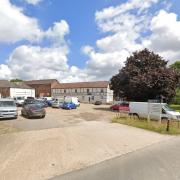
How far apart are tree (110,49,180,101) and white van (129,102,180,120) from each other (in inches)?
676

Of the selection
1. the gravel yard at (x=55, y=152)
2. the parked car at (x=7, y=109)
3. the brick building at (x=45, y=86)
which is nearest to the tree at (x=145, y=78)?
the parked car at (x=7, y=109)

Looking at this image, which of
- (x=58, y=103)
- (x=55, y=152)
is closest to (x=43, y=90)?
(x=58, y=103)

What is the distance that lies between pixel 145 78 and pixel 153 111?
20616 millimetres

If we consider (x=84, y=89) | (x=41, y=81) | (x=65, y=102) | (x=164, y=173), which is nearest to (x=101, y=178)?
(x=164, y=173)

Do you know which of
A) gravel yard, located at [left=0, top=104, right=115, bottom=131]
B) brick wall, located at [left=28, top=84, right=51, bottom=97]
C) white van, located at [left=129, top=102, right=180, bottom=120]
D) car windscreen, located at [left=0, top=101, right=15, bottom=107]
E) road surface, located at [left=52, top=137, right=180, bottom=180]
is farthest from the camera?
brick wall, located at [left=28, top=84, right=51, bottom=97]

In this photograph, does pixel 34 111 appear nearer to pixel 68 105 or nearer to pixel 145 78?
pixel 68 105

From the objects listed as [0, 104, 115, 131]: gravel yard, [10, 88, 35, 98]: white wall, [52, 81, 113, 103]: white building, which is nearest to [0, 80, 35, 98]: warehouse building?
[10, 88, 35, 98]: white wall

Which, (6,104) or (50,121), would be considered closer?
(50,121)

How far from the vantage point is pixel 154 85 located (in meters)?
45.5

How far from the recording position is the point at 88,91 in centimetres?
10375

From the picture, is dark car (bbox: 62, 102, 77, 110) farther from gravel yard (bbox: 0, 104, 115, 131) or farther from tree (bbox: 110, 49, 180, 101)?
gravel yard (bbox: 0, 104, 115, 131)

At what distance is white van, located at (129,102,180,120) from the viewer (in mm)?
25000

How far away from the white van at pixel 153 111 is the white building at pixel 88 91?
70096mm

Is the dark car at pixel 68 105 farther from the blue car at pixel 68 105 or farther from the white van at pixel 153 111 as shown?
the white van at pixel 153 111
